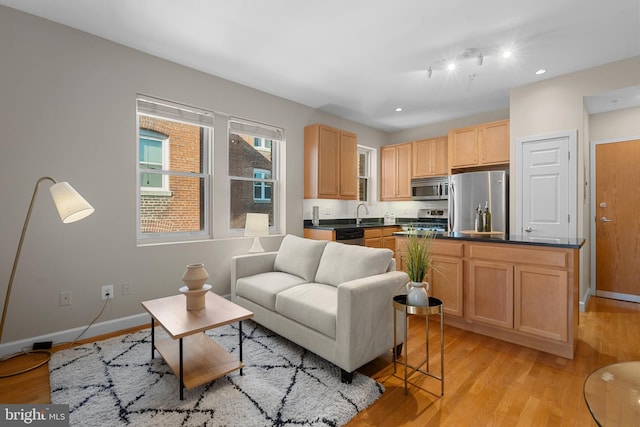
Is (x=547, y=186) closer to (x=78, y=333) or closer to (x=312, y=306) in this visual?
(x=312, y=306)

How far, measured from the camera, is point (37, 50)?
2.45 metres

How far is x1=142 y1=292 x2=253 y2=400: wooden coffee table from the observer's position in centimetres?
180

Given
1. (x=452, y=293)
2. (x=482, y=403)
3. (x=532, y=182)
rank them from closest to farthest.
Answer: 1. (x=482, y=403)
2. (x=452, y=293)
3. (x=532, y=182)

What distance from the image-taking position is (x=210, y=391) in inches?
73.7

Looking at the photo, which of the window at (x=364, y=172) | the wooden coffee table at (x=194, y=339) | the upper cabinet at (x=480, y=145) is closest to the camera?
the wooden coffee table at (x=194, y=339)

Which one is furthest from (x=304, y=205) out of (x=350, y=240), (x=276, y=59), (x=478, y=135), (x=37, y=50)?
(x=37, y=50)

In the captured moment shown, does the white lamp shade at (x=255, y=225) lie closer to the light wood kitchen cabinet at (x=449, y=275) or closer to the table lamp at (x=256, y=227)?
the table lamp at (x=256, y=227)

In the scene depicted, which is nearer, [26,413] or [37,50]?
[26,413]

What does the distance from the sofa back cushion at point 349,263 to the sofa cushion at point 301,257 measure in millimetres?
84

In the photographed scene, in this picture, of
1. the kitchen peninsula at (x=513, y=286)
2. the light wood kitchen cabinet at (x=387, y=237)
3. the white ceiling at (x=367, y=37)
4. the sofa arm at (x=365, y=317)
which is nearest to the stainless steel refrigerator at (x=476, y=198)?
the light wood kitchen cabinet at (x=387, y=237)

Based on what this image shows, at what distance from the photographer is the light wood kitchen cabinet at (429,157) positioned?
5062mm

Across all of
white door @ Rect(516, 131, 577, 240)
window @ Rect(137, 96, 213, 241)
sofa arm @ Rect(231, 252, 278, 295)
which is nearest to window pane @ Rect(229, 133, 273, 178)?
window @ Rect(137, 96, 213, 241)

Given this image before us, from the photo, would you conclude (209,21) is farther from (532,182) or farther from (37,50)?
(532,182)

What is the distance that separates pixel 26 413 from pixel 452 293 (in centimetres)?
322
